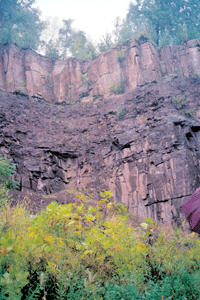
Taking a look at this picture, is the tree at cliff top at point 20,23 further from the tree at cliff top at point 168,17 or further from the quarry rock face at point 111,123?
the tree at cliff top at point 168,17

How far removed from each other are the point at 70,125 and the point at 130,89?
5418 millimetres

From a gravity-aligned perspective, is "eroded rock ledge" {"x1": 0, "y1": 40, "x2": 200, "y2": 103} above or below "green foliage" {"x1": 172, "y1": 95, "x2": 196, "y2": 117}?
above

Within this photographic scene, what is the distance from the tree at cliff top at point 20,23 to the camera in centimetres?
1966

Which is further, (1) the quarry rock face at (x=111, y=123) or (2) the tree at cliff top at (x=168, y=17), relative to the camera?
(2) the tree at cliff top at (x=168, y=17)

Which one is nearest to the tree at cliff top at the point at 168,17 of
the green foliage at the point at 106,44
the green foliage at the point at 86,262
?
the green foliage at the point at 106,44

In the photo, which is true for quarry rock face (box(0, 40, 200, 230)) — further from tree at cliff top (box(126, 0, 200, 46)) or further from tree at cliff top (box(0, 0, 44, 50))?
tree at cliff top (box(126, 0, 200, 46))

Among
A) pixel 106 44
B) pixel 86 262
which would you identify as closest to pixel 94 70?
pixel 106 44

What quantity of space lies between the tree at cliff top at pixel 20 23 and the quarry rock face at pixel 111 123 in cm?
158

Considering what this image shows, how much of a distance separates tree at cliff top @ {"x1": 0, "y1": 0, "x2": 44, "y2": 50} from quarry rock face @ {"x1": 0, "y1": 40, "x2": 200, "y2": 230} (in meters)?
1.58

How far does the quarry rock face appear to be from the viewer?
1147cm

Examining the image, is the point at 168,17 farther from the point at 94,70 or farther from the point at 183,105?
the point at 183,105

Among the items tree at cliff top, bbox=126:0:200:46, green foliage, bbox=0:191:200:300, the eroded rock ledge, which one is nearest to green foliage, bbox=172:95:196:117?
the eroded rock ledge

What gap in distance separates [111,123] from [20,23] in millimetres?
15108

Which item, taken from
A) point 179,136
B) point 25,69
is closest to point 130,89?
point 179,136
